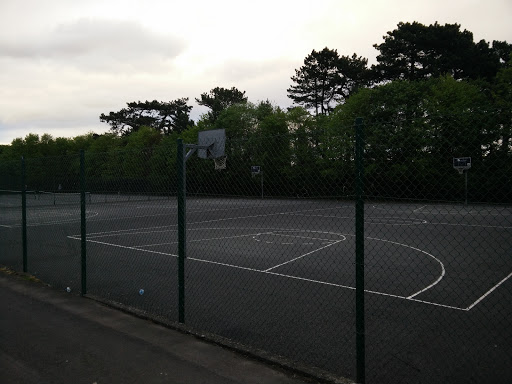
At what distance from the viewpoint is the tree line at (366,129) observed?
446cm

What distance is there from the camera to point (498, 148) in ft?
12.0

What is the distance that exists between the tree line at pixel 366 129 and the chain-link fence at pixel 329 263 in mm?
59

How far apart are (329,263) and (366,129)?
588 centimetres

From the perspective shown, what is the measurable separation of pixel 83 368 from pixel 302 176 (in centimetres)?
398

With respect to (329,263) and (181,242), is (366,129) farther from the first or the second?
(329,263)

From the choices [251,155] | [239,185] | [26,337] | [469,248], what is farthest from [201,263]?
[469,248]

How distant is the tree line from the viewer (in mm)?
4465

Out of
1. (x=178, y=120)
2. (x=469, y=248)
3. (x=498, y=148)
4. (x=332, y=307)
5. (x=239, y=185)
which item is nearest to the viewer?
(x=498, y=148)

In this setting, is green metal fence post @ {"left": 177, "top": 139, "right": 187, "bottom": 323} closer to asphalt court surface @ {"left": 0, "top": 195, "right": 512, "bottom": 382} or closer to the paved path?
the paved path

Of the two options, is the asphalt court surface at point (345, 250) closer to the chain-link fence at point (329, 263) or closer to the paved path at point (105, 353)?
the chain-link fence at point (329, 263)

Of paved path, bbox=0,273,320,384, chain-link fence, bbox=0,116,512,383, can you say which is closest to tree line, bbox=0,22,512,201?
chain-link fence, bbox=0,116,512,383

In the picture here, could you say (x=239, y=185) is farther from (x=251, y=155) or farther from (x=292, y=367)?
(x=292, y=367)

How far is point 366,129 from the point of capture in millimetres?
4117

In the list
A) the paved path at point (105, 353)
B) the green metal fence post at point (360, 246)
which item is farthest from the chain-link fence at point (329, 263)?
→ the paved path at point (105, 353)
